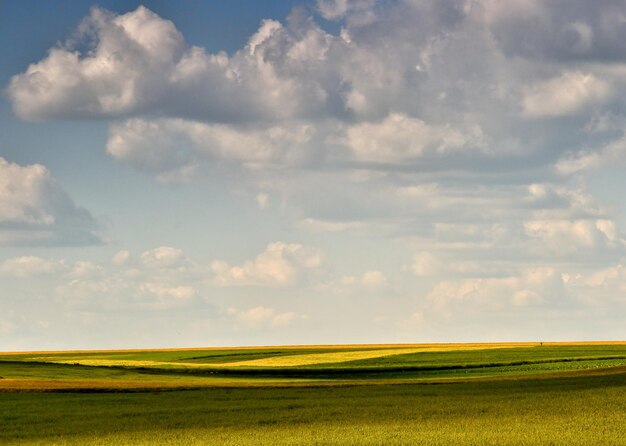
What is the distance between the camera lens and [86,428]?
126 ft

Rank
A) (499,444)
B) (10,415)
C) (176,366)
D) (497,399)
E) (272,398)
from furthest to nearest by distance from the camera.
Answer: (176,366), (272,398), (497,399), (10,415), (499,444)

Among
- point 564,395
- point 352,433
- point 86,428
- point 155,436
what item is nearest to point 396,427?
point 352,433

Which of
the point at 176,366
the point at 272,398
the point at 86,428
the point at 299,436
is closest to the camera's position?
the point at 299,436

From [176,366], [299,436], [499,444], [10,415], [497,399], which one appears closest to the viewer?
[499,444]

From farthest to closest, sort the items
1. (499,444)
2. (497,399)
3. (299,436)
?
(497,399)
(299,436)
(499,444)

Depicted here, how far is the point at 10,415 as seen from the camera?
43.8m

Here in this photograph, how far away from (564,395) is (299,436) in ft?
62.5

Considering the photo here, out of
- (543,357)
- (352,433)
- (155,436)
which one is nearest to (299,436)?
(352,433)

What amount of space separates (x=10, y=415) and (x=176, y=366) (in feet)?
167

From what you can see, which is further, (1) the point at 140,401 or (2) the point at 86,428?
(1) the point at 140,401

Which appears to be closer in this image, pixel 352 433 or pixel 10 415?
pixel 352 433

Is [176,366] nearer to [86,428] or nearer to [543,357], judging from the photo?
[543,357]

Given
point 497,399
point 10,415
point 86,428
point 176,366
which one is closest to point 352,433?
point 86,428

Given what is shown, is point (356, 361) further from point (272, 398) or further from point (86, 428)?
point (86, 428)
